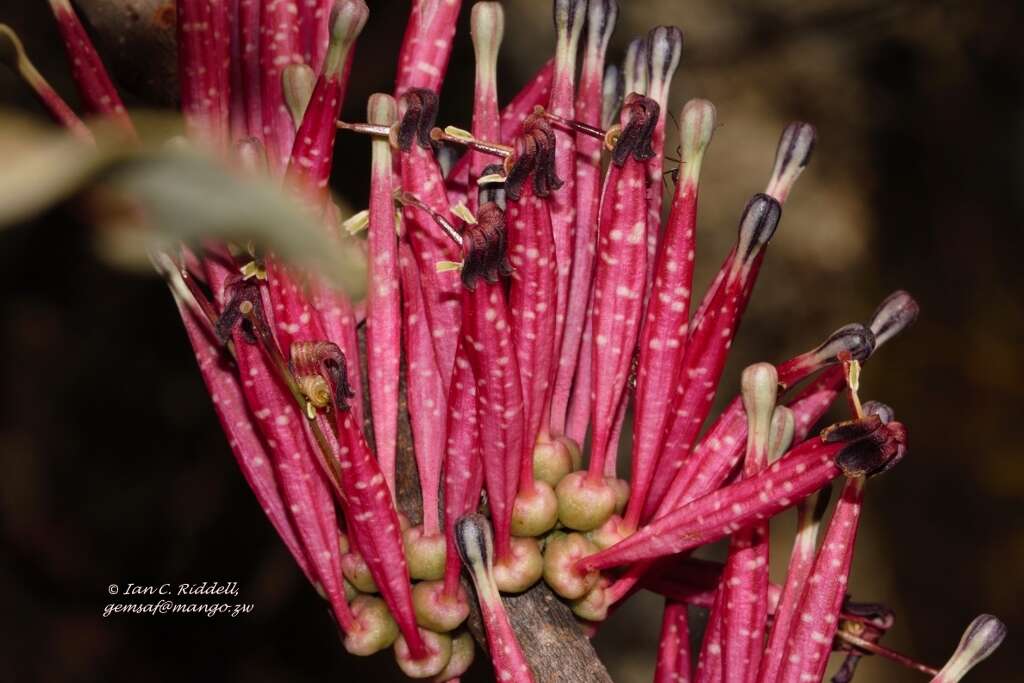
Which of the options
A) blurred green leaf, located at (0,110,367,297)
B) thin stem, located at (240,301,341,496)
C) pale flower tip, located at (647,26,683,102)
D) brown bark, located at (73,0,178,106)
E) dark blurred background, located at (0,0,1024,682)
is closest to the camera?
blurred green leaf, located at (0,110,367,297)

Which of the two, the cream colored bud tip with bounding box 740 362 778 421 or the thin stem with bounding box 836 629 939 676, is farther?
the thin stem with bounding box 836 629 939 676

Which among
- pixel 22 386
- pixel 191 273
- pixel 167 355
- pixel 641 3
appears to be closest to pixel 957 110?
pixel 641 3

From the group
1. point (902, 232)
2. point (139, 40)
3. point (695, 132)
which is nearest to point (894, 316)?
point (695, 132)

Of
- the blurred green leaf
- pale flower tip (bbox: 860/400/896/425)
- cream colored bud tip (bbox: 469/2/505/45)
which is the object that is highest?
the blurred green leaf

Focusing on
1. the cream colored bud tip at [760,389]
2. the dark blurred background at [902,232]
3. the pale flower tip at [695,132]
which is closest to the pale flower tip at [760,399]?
the cream colored bud tip at [760,389]

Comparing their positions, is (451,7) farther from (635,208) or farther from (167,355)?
(167,355)

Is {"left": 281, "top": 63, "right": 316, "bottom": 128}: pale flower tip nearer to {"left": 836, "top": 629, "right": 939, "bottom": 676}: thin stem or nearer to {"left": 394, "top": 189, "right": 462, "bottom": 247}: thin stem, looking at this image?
{"left": 394, "top": 189, "right": 462, "bottom": 247}: thin stem

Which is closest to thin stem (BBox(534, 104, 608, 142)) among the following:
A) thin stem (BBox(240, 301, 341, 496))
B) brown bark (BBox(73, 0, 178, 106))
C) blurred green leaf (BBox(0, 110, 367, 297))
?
thin stem (BBox(240, 301, 341, 496))
